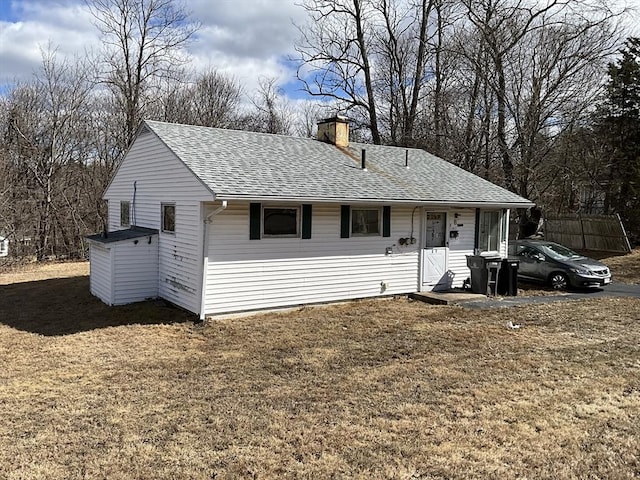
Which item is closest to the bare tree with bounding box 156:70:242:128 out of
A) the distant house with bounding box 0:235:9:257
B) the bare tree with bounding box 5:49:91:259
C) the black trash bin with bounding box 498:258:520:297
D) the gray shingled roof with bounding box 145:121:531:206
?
the bare tree with bounding box 5:49:91:259

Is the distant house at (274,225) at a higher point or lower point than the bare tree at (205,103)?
lower

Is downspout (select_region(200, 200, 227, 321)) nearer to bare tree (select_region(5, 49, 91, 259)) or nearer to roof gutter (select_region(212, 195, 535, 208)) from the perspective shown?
roof gutter (select_region(212, 195, 535, 208))

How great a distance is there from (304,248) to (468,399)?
579 cm

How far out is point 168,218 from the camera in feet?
36.0

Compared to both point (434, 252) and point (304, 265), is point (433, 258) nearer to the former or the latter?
point (434, 252)

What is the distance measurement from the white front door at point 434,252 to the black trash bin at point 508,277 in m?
1.43

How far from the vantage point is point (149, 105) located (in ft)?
83.7

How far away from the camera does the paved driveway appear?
37.6 feet

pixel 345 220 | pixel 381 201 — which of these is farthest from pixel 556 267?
pixel 345 220

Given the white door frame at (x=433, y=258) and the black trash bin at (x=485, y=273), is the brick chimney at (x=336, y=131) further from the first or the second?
the black trash bin at (x=485, y=273)

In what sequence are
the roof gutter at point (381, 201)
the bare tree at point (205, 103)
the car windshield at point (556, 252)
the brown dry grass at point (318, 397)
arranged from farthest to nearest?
the bare tree at point (205, 103) → the car windshield at point (556, 252) → the roof gutter at point (381, 201) → the brown dry grass at point (318, 397)

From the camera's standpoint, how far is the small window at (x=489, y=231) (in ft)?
45.3

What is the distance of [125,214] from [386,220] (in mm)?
7497

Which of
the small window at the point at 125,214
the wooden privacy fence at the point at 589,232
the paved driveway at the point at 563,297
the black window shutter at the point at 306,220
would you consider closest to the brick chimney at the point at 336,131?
the black window shutter at the point at 306,220
